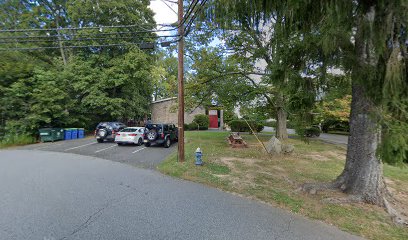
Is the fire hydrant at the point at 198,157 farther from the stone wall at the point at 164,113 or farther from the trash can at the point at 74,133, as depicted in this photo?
the stone wall at the point at 164,113

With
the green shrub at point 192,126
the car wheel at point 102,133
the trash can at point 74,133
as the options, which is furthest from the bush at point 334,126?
the trash can at point 74,133

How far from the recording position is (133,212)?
396cm

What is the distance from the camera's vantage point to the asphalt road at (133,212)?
326 cm

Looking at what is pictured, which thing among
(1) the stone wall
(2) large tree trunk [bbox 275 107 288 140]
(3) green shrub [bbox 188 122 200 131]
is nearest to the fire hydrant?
(2) large tree trunk [bbox 275 107 288 140]

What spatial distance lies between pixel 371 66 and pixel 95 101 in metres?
20.7

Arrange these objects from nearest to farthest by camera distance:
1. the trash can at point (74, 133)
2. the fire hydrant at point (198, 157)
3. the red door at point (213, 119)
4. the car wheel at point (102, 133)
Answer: the fire hydrant at point (198, 157), the car wheel at point (102, 133), the trash can at point (74, 133), the red door at point (213, 119)

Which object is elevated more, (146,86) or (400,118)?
(146,86)

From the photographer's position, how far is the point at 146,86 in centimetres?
2472

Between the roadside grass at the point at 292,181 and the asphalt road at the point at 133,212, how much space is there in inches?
16.8

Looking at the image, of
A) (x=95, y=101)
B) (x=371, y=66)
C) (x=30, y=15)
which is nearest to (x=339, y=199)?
(x=371, y=66)

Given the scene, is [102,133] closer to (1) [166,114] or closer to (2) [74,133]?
(2) [74,133]

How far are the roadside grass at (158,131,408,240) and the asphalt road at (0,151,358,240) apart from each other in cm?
43

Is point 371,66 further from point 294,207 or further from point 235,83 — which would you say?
point 235,83

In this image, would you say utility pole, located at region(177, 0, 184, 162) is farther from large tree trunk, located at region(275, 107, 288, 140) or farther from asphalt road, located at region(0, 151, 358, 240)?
large tree trunk, located at region(275, 107, 288, 140)
